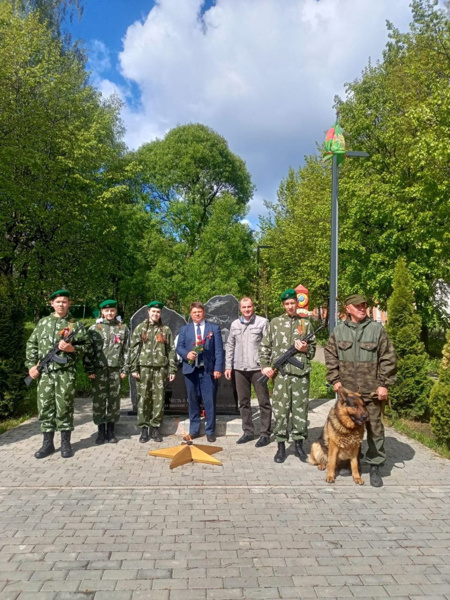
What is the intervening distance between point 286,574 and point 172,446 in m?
3.26

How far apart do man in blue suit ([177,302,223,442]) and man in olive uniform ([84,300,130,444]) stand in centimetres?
86

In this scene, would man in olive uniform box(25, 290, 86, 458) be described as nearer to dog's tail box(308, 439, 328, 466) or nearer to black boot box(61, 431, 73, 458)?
black boot box(61, 431, 73, 458)

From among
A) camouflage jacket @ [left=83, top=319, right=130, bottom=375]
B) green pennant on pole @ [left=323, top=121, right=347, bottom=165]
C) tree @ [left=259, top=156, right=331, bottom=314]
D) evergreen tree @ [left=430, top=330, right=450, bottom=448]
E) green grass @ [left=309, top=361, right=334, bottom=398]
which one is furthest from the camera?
tree @ [left=259, top=156, right=331, bottom=314]

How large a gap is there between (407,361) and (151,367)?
4556 mm

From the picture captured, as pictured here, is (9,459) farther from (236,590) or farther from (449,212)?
(449,212)

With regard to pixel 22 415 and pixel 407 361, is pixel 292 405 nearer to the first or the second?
pixel 407 361

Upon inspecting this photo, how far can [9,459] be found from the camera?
577cm

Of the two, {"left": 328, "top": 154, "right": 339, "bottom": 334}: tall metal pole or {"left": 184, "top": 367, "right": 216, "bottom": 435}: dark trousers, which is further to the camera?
{"left": 328, "top": 154, "right": 339, "bottom": 334}: tall metal pole

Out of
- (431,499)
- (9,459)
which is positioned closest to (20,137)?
(9,459)

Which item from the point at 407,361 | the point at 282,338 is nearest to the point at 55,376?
the point at 282,338

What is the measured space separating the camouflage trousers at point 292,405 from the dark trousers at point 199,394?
1.12 metres

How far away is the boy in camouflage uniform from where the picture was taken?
20.8 feet

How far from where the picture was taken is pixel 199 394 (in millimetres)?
6621

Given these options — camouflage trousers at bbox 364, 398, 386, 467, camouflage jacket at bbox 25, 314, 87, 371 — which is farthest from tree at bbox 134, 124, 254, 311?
camouflage trousers at bbox 364, 398, 386, 467
